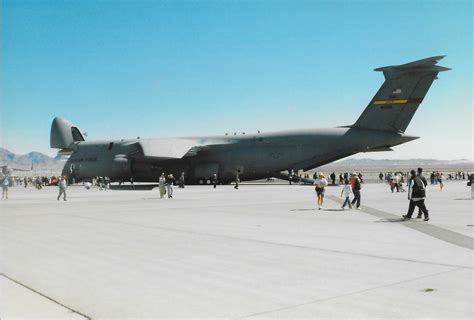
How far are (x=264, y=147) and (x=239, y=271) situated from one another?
34.9 m

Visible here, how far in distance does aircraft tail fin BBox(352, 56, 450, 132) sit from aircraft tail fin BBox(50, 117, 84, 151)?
30.3 m

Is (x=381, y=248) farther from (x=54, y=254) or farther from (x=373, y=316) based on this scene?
(x=54, y=254)

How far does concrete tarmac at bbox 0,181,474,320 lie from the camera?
16.6 feet

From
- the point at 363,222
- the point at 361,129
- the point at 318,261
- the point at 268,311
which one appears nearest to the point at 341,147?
the point at 361,129

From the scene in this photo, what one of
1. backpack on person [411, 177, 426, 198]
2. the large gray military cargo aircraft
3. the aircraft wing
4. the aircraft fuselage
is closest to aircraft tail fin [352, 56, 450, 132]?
the large gray military cargo aircraft

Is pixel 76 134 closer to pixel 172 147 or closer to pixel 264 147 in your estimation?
pixel 172 147

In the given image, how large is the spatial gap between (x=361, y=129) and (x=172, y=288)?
34492 millimetres

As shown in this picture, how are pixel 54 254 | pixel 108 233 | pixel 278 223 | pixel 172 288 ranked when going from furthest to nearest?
1. pixel 278 223
2. pixel 108 233
3. pixel 54 254
4. pixel 172 288

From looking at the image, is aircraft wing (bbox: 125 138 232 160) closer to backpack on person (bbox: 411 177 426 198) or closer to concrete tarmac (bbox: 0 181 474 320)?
concrete tarmac (bbox: 0 181 474 320)

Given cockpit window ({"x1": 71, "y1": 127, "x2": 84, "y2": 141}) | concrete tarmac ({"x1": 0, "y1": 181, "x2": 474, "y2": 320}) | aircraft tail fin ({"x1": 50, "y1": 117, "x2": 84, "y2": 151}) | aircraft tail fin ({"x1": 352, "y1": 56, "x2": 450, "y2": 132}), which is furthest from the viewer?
cockpit window ({"x1": 71, "y1": 127, "x2": 84, "y2": 141})

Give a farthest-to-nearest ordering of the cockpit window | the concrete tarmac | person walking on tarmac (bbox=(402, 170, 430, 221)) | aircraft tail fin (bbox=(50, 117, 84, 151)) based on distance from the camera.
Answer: the cockpit window
aircraft tail fin (bbox=(50, 117, 84, 151))
person walking on tarmac (bbox=(402, 170, 430, 221))
the concrete tarmac

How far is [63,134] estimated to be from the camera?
2010 inches

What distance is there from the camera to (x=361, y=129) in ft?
126

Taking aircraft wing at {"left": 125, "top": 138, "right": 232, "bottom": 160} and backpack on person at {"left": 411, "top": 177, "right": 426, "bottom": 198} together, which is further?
aircraft wing at {"left": 125, "top": 138, "right": 232, "bottom": 160}
